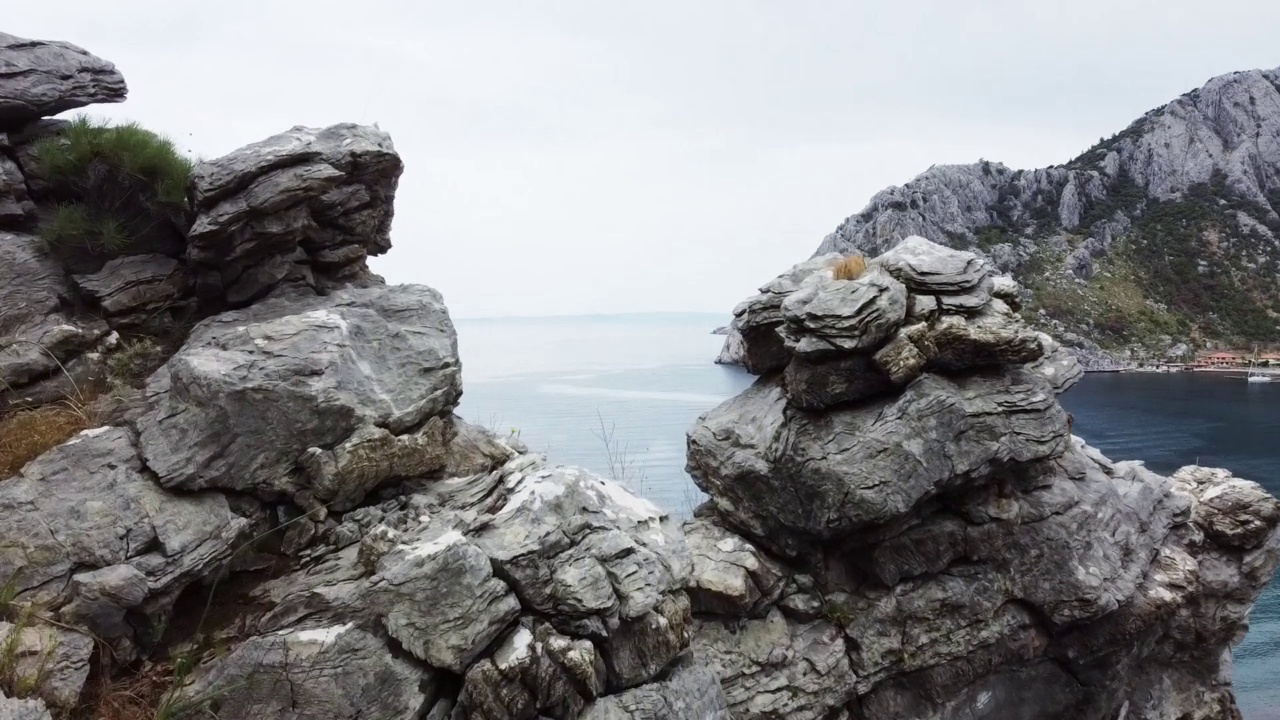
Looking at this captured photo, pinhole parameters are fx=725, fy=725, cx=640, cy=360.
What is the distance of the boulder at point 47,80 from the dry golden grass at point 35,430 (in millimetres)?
5174

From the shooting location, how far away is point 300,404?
9422 millimetres

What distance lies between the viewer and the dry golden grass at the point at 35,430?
8.79 m

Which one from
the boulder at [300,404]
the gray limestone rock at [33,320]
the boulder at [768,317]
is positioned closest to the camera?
the boulder at [300,404]

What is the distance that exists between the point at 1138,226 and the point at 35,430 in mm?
111403

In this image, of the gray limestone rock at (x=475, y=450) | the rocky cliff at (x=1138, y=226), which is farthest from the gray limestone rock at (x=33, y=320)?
the rocky cliff at (x=1138, y=226)

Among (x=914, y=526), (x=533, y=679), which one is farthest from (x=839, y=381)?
(x=533, y=679)

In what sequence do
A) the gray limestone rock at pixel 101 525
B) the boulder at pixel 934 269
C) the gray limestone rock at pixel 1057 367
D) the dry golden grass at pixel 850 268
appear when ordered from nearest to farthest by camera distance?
the gray limestone rock at pixel 101 525 < the boulder at pixel 934 269 < the dry golden grass at pixel 850 268 < the gray limestone rock at pixel 1057 367

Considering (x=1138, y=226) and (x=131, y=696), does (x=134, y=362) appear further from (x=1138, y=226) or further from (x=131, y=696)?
(x=1138, y=226)

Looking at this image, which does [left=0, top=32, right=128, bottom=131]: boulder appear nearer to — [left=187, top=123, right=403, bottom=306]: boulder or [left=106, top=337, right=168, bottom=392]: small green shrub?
[left=187, top=123, right=403, bottom=306]: boulder

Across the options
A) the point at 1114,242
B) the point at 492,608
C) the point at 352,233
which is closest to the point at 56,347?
the point at 352,233

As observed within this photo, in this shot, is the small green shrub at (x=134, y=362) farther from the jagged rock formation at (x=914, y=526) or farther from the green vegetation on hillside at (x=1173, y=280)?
the green vegetation on hillside at (x=1173, y=280)

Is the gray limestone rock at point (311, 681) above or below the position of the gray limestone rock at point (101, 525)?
below

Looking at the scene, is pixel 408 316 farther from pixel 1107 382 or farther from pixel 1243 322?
pixel 1243 322

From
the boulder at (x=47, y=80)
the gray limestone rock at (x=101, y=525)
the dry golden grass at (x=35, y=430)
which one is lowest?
the gray limestone rock at (x=101, y=525)
